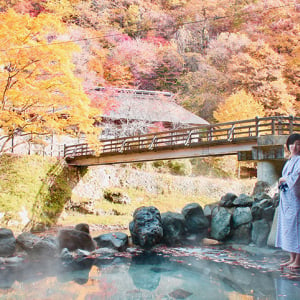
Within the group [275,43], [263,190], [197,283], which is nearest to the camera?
[197,283]

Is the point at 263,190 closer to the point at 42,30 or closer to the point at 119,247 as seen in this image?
the point at 119,247

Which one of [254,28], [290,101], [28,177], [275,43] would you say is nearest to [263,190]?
[28,177]

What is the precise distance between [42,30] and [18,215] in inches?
296

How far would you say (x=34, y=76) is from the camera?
35.2 ft

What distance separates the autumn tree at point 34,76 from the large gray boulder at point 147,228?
4.17 meters

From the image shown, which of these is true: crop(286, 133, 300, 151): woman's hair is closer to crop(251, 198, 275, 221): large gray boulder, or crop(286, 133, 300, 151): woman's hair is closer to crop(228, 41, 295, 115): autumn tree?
crop(251, 198, 275, 221): large gray boulder

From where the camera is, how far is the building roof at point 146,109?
74.0 feet

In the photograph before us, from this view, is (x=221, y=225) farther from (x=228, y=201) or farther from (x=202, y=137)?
(x=202, y=137)

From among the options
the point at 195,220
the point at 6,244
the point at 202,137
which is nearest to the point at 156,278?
the point at 195,220

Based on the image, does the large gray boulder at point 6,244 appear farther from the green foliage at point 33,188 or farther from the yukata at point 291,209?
the yukata at point 291,209

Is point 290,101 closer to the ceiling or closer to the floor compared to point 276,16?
closer to the floor

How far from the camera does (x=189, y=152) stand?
44.2 ft

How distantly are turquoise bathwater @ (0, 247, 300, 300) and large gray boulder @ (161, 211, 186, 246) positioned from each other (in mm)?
1414

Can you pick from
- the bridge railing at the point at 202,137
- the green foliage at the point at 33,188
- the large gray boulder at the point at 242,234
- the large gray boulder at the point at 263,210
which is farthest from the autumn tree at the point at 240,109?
the large gray boulder at the point at 242,234
